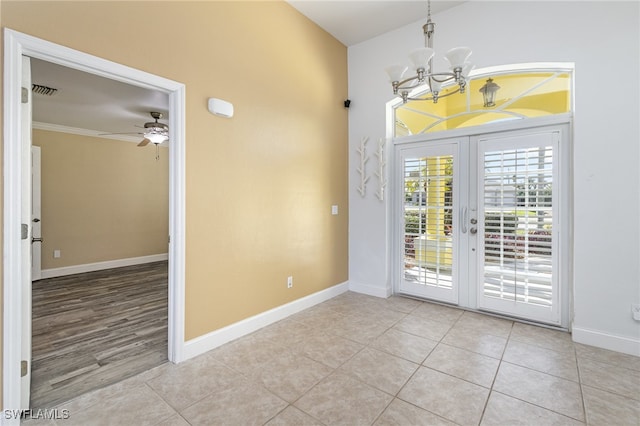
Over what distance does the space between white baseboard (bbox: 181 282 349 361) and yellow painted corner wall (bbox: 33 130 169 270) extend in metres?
4.61

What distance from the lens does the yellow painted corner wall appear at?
531cm

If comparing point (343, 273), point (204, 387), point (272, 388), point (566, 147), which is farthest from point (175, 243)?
point (566, 147)

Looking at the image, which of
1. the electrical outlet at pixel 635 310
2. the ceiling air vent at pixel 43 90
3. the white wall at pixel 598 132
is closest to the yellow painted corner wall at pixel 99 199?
the ceiling air vent at pixel 43 90

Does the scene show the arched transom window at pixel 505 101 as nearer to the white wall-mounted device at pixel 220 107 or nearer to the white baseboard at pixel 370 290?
the white baseboard at pixel 370 290

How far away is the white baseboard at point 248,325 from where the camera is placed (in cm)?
253

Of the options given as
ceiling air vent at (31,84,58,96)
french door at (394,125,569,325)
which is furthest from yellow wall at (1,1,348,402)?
ceiling air vent at (31,84,58,96)

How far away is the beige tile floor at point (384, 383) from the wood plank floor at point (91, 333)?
0.23m

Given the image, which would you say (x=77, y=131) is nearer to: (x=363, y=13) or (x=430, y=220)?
(x=363, y=13)

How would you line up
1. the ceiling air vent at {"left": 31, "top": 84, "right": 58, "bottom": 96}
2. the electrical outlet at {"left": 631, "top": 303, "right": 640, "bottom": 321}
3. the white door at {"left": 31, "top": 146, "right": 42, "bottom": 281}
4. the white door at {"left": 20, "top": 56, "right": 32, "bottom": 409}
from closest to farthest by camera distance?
the white door at {"left": 20, "top": 56, "right": 32, "bottom": 409}
the electrical outlet at {"left": 631, "top": 303, "right": 640, "bottom": 321}
the ceiling air vent at {"left": 31, "top": 84, "right": 58, "bottom": 96}
the white door at {"left": 31, "top": 146, "right": 42, "bottom": 281}

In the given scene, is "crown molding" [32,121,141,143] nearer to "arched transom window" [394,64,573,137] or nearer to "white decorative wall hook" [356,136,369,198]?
"white decorative wall hook" [356,136,369,198]

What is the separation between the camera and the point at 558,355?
2.52m

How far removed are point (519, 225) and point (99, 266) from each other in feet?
22.9

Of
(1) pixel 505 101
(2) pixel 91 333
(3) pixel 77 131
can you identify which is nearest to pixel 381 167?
(1) pixel 505 101


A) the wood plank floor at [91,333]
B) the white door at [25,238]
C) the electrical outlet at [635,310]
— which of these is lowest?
the wood plank floor at [91,333]
